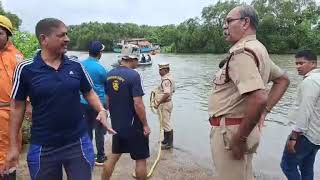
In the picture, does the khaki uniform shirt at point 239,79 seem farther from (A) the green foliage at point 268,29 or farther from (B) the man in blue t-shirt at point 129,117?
(A) the green foliage at point 268,29

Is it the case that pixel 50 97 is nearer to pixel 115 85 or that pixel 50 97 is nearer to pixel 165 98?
pixel 115 85

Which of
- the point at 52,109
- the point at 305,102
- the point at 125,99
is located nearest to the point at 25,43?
the point at 125,99

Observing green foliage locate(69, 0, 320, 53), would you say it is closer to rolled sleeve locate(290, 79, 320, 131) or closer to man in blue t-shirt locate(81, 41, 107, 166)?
man in blue t-shirt locate(81, 41, 107, 166)

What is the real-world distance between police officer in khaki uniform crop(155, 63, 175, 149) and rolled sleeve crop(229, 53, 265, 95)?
5164 millimetres

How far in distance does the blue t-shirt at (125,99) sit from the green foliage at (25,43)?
417 centimetres

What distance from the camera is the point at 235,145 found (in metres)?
3.55

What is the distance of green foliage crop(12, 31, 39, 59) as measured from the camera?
9398 millimetres

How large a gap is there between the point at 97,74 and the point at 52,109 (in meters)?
3.13

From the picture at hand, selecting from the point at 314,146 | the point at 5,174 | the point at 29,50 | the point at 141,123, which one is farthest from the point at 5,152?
the point at 29,50

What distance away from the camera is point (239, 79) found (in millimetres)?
3422

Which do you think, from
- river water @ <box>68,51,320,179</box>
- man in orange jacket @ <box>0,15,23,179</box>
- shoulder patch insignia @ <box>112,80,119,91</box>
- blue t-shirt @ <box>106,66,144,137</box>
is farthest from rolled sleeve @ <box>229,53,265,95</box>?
river water @ <box>68,51,320,179</box>

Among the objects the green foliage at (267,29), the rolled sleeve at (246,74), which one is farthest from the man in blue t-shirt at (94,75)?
the green foliage at (267,29)

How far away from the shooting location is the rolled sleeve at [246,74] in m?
3.37

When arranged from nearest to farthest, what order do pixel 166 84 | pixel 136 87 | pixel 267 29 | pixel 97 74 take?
pixel 136 87 < pixel 97 74 < pixel 166 84 < pixel 267 29
